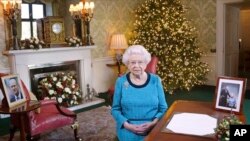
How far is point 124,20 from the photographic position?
6.63 m

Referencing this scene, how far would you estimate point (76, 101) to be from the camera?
5.23m

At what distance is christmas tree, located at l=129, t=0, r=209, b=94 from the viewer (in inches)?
232

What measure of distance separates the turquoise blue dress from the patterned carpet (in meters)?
1.34

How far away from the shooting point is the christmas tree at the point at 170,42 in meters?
5.90

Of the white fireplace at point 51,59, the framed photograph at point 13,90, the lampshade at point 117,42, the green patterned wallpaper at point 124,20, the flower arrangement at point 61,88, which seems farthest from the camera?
the green patterned wallpaper at point 124,20

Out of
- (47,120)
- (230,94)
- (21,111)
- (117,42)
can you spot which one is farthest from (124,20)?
(230,94)

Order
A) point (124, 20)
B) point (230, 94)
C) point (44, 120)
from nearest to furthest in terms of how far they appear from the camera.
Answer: point (230, 94)
point (44, 120)
point (124, 20)

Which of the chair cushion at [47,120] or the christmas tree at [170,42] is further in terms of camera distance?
the christmas tree at [170,42]

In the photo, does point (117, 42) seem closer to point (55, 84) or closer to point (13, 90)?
point (55, 84)

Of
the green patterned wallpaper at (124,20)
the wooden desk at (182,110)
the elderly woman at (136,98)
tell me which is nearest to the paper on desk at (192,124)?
the wooden desk at (182,110)

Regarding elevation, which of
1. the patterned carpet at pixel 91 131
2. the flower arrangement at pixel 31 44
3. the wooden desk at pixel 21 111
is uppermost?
the flower arrangement at pixel 31 44

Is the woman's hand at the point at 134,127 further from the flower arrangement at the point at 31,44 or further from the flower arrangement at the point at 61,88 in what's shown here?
the flower arrangement at the point at 31,44

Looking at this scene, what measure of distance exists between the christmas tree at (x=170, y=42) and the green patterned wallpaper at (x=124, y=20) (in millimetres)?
528

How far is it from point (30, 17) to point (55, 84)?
4.50ft
